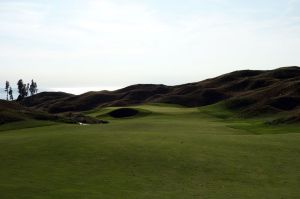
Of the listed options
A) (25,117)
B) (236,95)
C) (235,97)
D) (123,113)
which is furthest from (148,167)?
(236,95)

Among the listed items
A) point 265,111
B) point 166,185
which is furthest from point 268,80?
point 166,185

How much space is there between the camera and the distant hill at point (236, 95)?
11000cm

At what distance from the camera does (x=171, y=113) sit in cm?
11125

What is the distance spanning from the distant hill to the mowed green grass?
6386 centimetres

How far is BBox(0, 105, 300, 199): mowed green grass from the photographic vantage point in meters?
25.2

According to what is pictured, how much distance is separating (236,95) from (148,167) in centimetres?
12272

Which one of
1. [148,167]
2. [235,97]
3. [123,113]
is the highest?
[235,97]

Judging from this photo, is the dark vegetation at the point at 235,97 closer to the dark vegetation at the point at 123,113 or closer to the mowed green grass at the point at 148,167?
the dark vegetation at the point at 123,113

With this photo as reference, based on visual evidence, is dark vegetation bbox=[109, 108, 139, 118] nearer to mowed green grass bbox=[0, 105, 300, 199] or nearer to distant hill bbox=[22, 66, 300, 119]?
distant hill bbox=[22, 66, 300, 119]

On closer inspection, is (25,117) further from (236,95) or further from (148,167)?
(236,95)

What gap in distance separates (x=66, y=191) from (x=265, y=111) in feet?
275

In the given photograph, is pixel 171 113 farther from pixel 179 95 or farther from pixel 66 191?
pixel 66 191

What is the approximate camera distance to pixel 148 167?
31.7 meters

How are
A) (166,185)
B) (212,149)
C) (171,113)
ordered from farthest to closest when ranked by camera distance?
(171,113) → (212,149) → (166,185)
